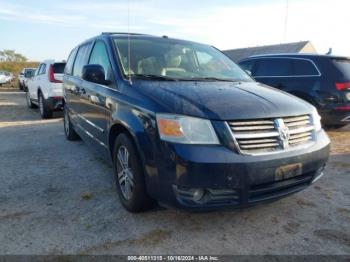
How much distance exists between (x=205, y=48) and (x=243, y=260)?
9.91 ft

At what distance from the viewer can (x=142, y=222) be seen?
318 cm

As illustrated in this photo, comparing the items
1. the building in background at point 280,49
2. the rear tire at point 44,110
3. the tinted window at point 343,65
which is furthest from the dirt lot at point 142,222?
the building in background at point 280,49

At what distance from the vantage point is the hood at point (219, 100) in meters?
2.76

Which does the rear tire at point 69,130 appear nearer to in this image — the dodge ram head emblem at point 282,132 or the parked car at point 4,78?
the dodge ram head emblem at point 282,132

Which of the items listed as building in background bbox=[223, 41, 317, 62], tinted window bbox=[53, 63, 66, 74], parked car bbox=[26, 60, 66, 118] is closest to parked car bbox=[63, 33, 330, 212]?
parked car bbox=[26, 60, 66, 118]

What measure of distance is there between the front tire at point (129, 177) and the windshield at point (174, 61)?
0.80 metres

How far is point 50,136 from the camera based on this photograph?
7105 millimetres

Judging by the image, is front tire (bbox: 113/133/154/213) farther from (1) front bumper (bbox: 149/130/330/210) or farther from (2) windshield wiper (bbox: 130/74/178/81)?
(2) windshield wiper (bbox: 130/74/178/81)

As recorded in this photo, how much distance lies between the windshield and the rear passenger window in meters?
3.40

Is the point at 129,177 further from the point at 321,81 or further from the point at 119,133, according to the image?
the point at 321,81

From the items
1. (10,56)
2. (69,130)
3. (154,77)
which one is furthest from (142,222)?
(10,56)

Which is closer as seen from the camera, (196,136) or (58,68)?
(196,136)

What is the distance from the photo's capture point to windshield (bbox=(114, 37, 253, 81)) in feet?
12.4

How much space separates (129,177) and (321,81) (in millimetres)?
5189
